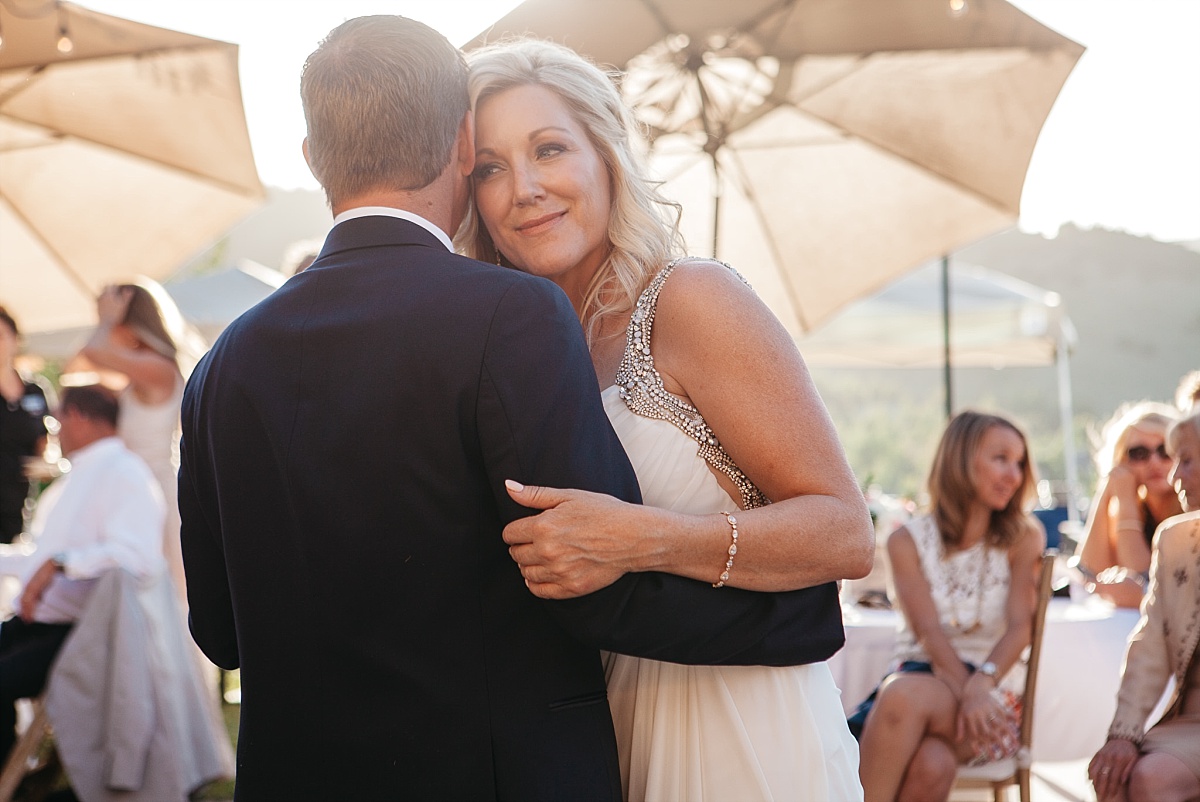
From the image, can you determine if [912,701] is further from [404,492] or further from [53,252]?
[53,252]

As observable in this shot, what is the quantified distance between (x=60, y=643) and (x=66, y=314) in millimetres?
2619

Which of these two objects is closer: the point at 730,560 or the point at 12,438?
the point at 730,560

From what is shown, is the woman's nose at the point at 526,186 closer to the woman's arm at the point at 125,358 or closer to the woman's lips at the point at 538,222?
the woman's lips at the point at 538,222

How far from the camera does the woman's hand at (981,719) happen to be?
4316 mm

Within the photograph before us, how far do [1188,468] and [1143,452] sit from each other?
1866mm

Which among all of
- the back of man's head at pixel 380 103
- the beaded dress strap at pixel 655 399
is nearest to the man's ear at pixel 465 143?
the back of man's head at pixel 380 103

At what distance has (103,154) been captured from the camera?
6.20 m

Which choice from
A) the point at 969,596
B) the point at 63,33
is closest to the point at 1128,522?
the point at 969,596

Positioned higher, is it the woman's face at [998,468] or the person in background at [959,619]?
the woman's face at [998,468]

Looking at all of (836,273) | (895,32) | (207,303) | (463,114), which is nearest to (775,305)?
(836,273)

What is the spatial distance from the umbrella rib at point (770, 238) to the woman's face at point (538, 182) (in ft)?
13.5

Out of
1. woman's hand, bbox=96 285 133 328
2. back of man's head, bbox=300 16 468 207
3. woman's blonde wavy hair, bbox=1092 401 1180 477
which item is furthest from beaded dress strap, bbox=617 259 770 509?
woman's hand, bbox=96 285 133 328

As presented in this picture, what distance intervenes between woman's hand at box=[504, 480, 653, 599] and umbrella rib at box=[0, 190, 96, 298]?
5.82 m

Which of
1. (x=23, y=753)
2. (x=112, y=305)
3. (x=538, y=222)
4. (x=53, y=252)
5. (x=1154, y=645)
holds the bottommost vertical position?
(x=23, y=753)
